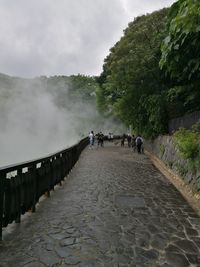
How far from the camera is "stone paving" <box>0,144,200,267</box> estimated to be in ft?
13.5

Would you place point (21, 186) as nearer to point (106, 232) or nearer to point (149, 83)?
point (106, 232)

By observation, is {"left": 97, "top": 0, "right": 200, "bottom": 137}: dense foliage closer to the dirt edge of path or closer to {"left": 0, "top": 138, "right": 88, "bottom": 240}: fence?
the dirt edge of path

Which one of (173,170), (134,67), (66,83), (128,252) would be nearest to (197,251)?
(128,252)

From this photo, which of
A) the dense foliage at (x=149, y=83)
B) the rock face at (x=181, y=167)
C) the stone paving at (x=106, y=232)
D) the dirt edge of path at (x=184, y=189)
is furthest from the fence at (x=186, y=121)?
the stone paving at (x=106, y=232)

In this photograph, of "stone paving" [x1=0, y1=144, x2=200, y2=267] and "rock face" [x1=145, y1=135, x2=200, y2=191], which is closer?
"stone paving" [x1=0, y1=144, x2=200, y2=267]

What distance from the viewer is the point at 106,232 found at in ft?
17.1

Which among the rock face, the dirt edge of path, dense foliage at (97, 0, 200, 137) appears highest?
dense foliage at (97, 0, 200, 137)

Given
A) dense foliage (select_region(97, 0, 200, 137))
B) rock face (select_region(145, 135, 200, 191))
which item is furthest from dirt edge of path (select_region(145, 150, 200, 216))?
dense foliage (select_region(97, 0, 200, 137))

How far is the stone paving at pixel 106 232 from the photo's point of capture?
4.12 meters

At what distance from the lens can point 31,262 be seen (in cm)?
395

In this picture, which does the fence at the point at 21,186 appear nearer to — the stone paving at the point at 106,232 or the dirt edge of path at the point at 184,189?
the stone paving at the point at 106,232

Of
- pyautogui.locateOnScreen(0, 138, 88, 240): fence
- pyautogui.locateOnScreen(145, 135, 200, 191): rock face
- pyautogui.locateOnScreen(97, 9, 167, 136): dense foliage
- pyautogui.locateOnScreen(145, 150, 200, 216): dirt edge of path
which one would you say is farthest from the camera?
pyautogui.locateOnScreen(97, 9, 167, 136): dense foliage

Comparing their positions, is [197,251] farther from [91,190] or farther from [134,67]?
[134,67]

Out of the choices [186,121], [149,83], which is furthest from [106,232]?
[149,83]
